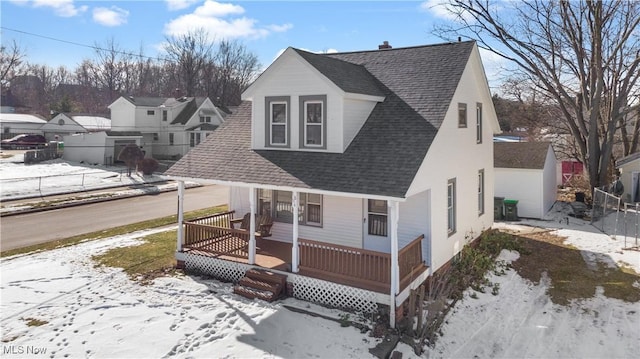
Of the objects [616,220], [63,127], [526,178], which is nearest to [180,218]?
[526,178]

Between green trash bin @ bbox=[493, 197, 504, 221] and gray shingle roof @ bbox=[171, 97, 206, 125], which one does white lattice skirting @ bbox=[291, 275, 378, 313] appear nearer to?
green trash bin @ bbox=[493, 197, 504, 221]

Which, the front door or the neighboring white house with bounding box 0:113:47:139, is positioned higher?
the neighboring white house with bounding box 0:113:47:139

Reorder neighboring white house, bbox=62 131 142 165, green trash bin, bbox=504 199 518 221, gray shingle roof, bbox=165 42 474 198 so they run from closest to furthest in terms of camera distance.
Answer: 1. gray shingle roof, bbox=165 42 474 198
2. green trash bin, bbox=504 199 518 221
3. neighboring white house, bbox=62 131 142 165

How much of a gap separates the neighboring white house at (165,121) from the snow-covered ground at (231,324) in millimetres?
36945

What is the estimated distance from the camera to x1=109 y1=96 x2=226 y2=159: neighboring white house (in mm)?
47375

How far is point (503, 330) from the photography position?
29.9ft

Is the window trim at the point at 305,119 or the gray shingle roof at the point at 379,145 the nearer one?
the gray shingle roof at the point at 379,145

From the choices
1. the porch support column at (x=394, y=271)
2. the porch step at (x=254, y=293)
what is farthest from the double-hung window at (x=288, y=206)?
the porch support column at (x=394, y=271)

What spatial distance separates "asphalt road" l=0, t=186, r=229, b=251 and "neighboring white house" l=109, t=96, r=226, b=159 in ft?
65.5

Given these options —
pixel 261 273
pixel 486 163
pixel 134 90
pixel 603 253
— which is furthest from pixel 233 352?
pixel 134 90

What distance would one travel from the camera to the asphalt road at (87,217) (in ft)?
55.5

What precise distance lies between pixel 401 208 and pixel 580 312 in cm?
489

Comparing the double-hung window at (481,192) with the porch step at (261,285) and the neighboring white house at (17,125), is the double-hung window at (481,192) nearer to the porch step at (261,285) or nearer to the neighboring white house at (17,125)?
the porch step at (261,285)

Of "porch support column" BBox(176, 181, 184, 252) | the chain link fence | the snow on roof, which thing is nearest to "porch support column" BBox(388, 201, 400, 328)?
"porch support column" BBox(176, 181, 184, 252)
